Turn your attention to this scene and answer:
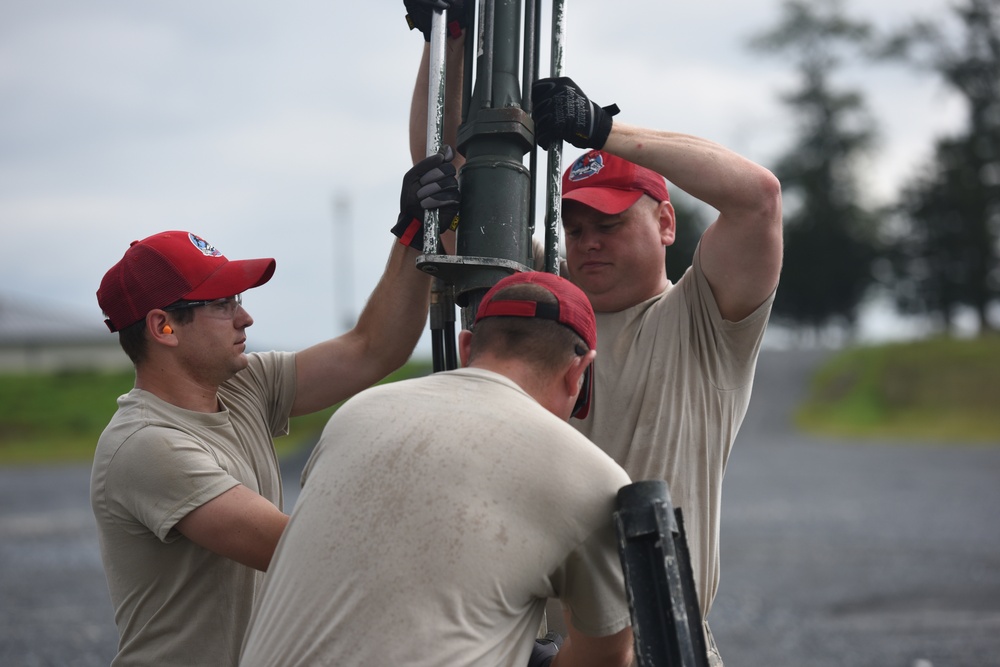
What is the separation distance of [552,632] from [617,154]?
1433mm

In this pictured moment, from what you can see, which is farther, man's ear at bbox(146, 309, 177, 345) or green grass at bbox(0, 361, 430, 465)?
green grass at bbox(0, 361, 430, 465)

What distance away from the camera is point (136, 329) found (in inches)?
124

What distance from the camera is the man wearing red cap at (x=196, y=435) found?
110 inches

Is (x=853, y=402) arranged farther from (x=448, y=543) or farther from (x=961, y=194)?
(x=448, y=543)

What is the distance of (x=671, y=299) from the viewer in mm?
3225

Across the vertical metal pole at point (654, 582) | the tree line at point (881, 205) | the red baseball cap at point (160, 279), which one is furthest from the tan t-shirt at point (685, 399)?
the tree line at point (881, 205)

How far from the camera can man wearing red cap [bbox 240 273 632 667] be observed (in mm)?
2176

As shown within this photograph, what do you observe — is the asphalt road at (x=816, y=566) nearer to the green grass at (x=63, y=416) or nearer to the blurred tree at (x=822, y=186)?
the green grass at (x=63, y=416)

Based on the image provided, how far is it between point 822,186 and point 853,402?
27.2 meters

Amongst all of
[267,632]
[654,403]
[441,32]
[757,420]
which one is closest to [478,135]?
[441,32]

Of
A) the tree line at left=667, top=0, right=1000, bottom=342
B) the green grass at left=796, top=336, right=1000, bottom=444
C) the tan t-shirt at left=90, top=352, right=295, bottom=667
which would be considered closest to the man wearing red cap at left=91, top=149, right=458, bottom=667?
the tan t-shirt at left=90, top=352, right=295, bottom=667

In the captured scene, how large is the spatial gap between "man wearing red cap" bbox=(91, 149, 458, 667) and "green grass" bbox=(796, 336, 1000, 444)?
23457 millimetres

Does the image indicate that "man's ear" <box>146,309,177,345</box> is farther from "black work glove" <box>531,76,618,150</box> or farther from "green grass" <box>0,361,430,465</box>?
"green grass" <box>0,361,430,465</box>

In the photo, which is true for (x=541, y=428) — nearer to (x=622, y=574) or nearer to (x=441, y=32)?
(x=622, y=574)
